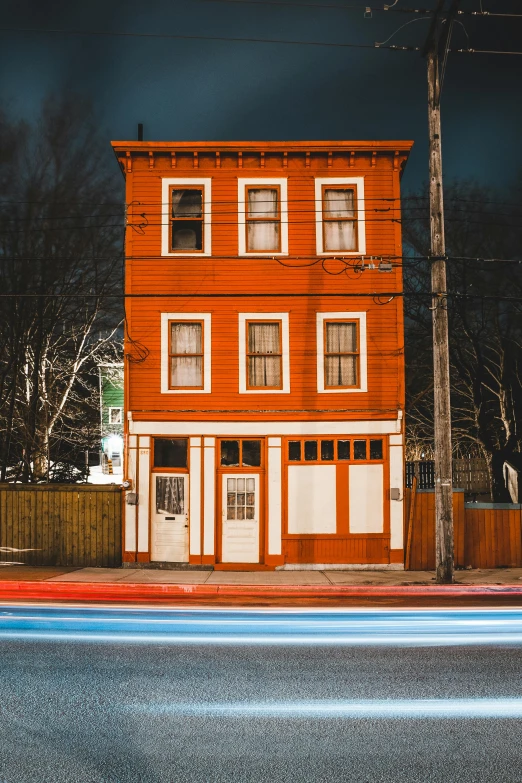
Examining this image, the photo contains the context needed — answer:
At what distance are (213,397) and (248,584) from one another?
5.08 m

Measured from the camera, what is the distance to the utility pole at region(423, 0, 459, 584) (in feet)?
42.0

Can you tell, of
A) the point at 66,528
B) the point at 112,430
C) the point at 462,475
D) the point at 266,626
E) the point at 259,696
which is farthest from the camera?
the point at 112,430

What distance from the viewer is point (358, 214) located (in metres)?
16.3

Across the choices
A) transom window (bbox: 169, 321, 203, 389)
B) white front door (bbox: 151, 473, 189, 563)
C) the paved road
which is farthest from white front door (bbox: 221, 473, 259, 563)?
the paved road

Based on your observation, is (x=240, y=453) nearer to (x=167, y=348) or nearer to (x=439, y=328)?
(x=167, y=348)

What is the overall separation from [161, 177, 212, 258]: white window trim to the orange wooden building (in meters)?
0.04

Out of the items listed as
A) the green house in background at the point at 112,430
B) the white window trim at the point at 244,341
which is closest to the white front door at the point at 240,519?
the white window trim at the point at 244,341

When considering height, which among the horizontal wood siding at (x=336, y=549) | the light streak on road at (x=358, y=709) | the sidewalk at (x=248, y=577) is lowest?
the sidewalk at (x=248, y=577)

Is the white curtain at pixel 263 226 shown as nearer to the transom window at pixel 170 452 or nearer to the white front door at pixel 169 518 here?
the transom window at pixel 170 452

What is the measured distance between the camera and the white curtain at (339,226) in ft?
53.5

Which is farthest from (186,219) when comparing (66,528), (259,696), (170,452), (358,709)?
(358,709)

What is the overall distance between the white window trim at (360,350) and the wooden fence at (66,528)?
604 cm

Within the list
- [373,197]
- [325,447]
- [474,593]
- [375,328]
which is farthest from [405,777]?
[373,197]

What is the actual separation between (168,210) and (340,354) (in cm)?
598
